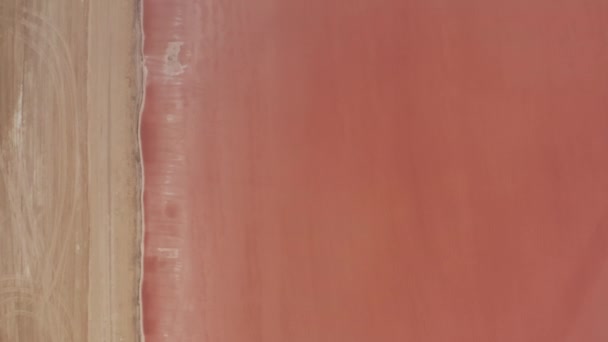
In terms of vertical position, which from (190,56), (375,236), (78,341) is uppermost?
(190,56)

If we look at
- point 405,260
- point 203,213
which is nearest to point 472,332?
point 405,260

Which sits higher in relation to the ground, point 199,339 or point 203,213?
point 203,213

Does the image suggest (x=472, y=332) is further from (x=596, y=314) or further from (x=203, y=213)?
(x=203, y=213)

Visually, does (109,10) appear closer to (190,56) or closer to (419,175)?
(190,56)

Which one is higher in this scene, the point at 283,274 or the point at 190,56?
the point at 190,56

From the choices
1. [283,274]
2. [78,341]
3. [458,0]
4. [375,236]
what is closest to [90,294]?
[78,341]
